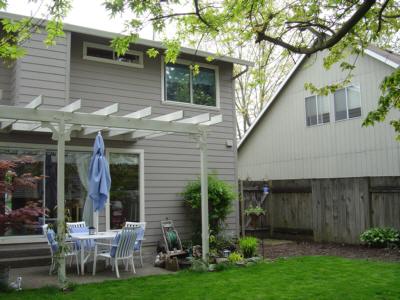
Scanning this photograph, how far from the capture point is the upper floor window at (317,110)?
15703 mm

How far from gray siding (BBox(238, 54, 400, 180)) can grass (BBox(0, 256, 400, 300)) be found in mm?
6427

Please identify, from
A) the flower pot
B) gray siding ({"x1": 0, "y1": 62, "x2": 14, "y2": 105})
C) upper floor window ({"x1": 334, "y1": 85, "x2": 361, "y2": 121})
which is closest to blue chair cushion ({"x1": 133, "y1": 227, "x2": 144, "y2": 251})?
gray siding ({"x1": 0, "y1": 62, "x2": 14, "y2": 105})

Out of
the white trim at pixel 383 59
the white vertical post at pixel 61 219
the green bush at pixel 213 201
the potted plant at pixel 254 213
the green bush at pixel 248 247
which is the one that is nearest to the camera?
the white vertical post at pixel 61 219

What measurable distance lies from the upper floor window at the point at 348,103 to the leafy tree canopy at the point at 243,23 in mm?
6240

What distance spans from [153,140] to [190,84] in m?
1.93

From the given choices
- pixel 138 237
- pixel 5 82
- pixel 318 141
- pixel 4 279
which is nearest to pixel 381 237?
pixel 138 237

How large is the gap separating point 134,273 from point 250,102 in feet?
61.3

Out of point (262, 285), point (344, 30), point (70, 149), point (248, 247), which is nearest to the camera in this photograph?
point (344, 30)

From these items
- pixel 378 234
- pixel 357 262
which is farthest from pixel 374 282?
pixel 378 234

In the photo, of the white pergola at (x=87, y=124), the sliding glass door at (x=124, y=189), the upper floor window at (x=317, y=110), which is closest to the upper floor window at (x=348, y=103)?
the upper floor window at (x=317, y=110)

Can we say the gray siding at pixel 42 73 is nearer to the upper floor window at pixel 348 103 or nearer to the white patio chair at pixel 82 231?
the white patio chair at pixel 82 231

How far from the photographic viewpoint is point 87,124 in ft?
24.8

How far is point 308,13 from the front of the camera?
7.30 metres

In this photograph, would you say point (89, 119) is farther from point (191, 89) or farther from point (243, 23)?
point (191, 89)
